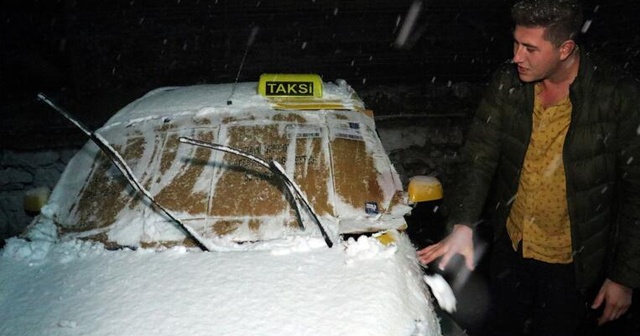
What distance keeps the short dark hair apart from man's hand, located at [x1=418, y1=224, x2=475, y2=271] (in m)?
0.87

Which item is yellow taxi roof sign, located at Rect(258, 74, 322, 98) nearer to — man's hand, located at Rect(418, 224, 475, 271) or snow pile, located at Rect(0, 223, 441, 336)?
snow pile, located at Rect(0, 223, 441, 336)

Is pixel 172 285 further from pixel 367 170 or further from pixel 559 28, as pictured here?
pixel 559 28

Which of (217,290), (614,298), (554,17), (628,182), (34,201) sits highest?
(554,17)

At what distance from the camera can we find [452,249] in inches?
78.7

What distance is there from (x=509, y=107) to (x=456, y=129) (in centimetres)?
319

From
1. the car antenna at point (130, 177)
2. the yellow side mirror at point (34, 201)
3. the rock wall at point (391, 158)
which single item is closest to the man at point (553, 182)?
the car antenna at point (130, 177)

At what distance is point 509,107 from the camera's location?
6.86 ft

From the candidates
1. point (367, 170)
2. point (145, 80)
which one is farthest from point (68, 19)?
point (367, 170)

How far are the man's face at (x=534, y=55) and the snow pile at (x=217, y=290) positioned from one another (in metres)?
0.90

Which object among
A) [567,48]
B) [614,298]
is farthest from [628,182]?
[567,48]

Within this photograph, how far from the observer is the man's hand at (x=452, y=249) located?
1.99 metres

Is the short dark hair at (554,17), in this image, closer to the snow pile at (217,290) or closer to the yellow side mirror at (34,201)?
the snow pile at (217,290)

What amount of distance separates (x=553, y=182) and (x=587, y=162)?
0.17 metres

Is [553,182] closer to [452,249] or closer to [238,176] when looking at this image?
[452,249]
